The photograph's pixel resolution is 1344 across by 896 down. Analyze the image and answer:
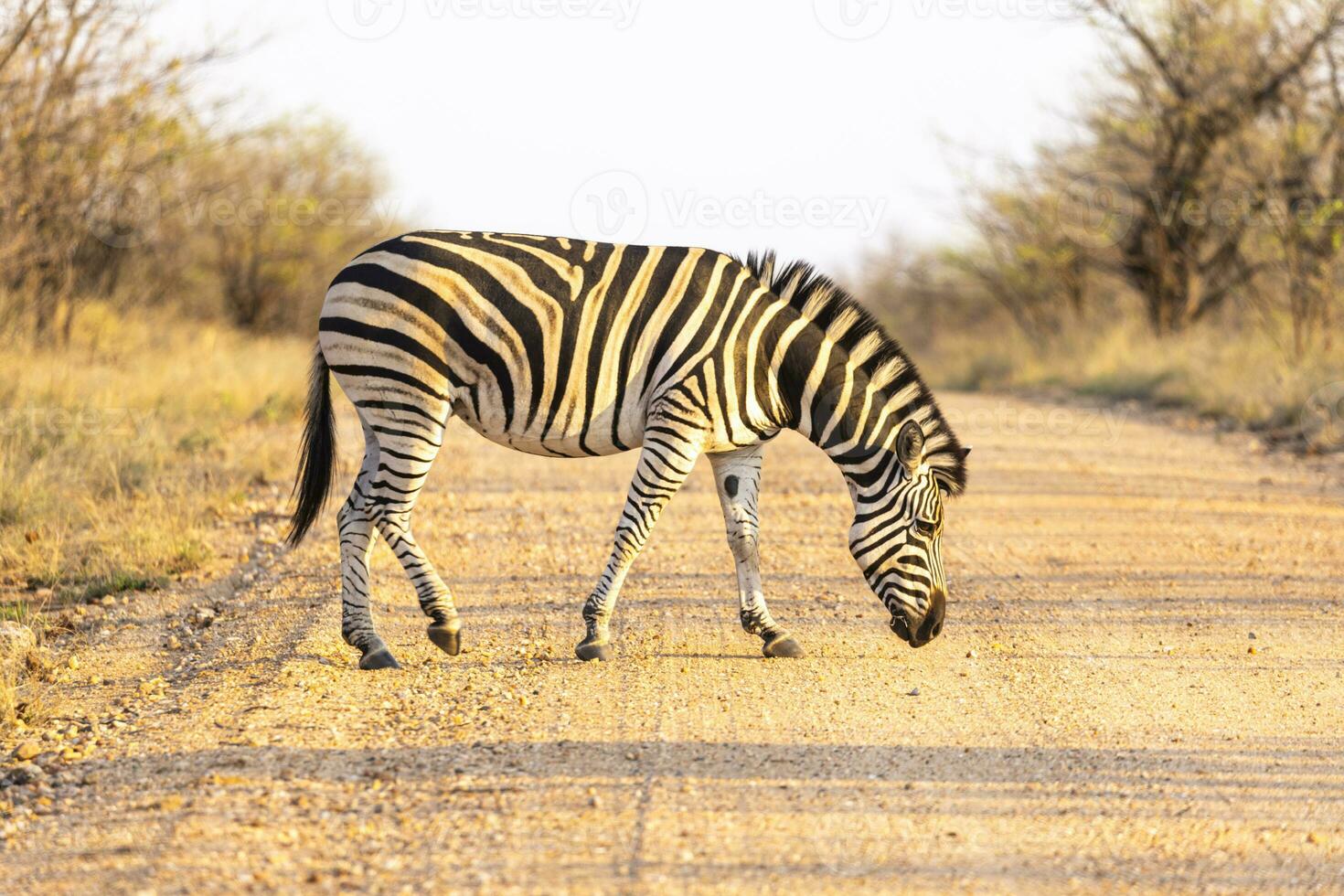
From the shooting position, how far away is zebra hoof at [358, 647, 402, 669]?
5.34m

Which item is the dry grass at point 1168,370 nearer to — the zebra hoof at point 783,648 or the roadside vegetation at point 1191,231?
the roadside vegetation at point 1191,231

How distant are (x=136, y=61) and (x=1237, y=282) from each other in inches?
602

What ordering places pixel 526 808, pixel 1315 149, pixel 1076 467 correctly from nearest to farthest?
pixel 526 808 → pixel 1076 467 → pixel 1315 149

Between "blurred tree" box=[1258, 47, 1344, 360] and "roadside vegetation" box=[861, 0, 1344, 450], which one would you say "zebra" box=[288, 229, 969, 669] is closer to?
"roadside vegetation" box=[861, 0, 1344, 450]

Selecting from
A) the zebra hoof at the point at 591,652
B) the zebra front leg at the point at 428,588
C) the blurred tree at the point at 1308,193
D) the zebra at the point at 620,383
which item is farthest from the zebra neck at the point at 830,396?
the blurred tree at the point at 1308,193

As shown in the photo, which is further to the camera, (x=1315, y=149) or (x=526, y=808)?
(x=1315, y=149)

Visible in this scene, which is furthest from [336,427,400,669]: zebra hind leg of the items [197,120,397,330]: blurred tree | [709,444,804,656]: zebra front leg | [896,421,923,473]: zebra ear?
[197,120,397,330]: blurred tree

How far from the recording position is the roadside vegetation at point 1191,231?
51.0 feet

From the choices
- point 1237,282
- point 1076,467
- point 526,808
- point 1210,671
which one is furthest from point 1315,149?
point 526,808

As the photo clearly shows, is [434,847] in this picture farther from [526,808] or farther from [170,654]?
[170,654]

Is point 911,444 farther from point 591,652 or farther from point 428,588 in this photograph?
point 428,588

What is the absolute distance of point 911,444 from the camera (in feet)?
17.8

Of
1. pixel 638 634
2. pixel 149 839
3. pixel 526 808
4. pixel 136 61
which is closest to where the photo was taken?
pixel 149 839

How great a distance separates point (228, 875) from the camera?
3346 mm
